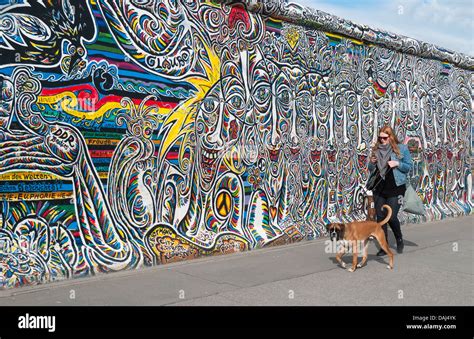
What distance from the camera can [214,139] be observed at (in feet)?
25.0

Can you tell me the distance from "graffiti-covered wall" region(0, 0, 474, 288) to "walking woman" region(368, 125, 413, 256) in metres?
1.45

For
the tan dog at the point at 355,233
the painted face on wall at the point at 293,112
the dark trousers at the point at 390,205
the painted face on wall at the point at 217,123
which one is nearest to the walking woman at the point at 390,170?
the dark trousers at the point at 390,205

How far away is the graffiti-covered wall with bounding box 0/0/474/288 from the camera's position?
19.1 feet

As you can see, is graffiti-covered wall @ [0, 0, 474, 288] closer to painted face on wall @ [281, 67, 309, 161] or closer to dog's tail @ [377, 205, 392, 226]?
painted face on wall @ [281, 67, 309, 161]

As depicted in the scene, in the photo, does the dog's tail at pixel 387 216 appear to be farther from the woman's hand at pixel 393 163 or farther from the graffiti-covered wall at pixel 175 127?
the graffiti-covered wall at pixel 175 127

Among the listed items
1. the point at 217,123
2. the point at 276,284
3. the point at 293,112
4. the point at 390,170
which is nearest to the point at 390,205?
the point at 390,170

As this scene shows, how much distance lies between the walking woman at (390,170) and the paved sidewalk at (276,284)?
2.54 feet

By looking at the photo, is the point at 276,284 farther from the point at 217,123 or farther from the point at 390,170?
the point at 390,170

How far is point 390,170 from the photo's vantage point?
307 inches

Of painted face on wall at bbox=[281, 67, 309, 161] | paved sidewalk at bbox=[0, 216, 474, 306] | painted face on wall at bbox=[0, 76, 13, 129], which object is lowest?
paved sidewalk at bbox=[0, 216, 474, 306]

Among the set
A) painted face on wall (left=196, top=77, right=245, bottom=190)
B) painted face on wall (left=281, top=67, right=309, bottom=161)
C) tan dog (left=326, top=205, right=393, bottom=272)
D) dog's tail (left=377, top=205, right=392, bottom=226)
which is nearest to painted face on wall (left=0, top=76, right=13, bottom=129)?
painted face on wall (left=196, top=77, right=245, bottom=190)

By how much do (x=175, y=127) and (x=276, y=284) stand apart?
7.66 ft

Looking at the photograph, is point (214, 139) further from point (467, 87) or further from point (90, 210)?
Result: point (467, 87)
